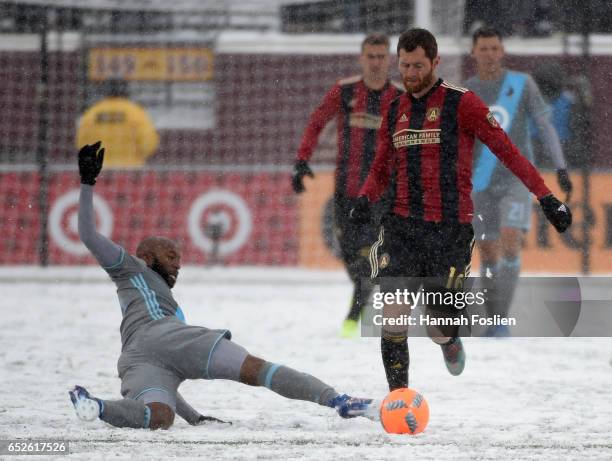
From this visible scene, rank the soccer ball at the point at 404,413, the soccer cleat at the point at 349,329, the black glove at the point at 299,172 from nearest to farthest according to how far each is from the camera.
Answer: the soccer ball at the point at 404,413
the black glove at the point at 299,172
the soccer cleat at the point at 349,329

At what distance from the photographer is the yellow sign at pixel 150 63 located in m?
15.2

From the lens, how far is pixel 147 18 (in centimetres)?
1844

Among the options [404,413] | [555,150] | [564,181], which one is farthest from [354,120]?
[404,413]

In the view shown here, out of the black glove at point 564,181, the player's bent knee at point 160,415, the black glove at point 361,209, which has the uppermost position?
the black glove at point 564,181

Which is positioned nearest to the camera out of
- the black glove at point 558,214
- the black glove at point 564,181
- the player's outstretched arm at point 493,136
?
the black glove at point 558,214

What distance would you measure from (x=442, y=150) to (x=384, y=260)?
55cm

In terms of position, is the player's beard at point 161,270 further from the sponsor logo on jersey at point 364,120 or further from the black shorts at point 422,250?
the sponsor logo on jersey at point 364,120

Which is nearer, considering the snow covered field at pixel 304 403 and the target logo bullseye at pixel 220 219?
the snow covered field at pixel 304 403

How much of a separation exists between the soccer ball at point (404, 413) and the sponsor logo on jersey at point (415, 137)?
1.20m

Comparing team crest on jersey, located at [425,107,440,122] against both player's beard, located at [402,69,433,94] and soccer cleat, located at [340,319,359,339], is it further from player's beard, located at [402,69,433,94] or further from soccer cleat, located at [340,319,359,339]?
soccer cleat, located at [340,319,359,339]

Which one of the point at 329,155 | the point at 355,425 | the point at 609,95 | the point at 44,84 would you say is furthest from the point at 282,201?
the point at 355,425

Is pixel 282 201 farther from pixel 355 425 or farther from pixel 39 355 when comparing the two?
pixel 355 425

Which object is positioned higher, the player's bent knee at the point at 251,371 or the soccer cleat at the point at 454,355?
the player's bent knee at the point at 251,371

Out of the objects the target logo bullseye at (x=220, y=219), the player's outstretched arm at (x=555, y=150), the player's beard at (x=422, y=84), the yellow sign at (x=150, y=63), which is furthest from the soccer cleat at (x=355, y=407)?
the yellow sign at (x=150, y=63)
